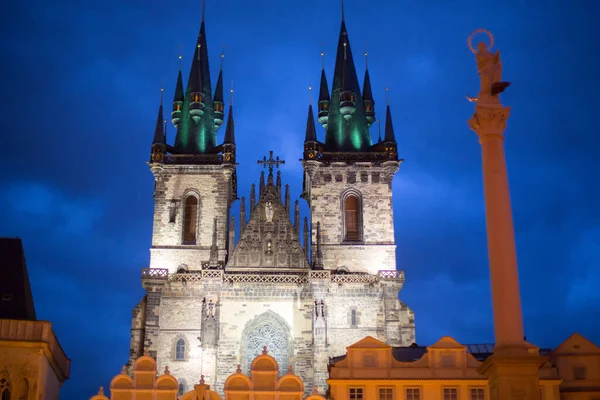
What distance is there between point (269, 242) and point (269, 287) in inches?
139

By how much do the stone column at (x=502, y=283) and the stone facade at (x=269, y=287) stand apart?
28.0 metres

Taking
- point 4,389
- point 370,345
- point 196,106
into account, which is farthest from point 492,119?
point 196,106

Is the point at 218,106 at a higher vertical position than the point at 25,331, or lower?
higher

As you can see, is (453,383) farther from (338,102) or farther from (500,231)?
(338,102)

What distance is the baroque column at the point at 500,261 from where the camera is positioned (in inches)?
781

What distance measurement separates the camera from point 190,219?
55844mm

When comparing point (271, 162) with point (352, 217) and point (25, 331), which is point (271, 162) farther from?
point (25, 331)

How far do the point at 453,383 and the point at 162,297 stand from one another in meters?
22.0

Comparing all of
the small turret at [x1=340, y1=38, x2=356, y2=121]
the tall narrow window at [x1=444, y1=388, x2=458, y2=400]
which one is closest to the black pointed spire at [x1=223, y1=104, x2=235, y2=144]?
the small turret at [x1=340, y1=38, x2=356, y2=121]

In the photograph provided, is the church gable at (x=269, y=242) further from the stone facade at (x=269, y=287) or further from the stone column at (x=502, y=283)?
the stone column at (x=502, y=283)

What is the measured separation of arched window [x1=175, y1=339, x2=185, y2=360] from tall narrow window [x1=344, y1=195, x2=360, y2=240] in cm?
1284

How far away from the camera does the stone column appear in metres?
19.8

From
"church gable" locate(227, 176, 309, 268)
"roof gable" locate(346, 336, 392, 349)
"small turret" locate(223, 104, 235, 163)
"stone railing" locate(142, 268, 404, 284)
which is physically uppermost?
"small turret" locate(223, 104, 235, 163)

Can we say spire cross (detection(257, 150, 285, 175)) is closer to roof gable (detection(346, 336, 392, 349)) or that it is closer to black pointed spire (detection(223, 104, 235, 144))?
black pointed spire (detection(223, 104, 235, 144))
